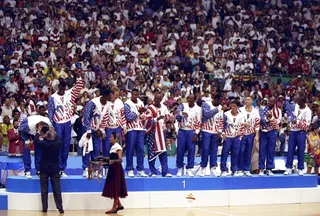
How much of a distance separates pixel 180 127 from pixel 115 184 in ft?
9.47

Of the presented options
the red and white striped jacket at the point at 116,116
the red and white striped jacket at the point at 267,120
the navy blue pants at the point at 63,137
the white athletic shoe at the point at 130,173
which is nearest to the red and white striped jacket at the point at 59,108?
the navy blue pants at the point at 63,137

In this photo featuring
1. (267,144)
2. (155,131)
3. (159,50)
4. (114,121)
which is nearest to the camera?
(114,121)

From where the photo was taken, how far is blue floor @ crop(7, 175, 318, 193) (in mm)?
22500

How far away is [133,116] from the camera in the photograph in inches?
917

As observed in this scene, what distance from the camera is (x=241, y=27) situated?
122ft

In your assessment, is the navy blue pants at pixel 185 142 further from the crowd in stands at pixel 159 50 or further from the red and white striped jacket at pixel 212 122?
the crowd in stands at pixel 159 50

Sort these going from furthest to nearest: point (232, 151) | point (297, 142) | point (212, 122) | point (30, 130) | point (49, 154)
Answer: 1. point (297, 142)
2. point (232, 151)
3. point (212, 122)
4. point (30, 130)
5. point (49, 154)

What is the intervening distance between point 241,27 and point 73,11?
A: 7.38 m

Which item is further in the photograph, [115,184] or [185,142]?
[185,142]

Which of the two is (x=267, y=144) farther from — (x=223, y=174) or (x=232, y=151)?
(x=223, y=174)

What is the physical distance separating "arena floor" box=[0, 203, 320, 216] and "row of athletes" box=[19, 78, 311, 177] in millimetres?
1142

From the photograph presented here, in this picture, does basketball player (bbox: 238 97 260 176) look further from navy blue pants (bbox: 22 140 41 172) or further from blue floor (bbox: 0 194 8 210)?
blue floor (bbox: 0 194 8 210)

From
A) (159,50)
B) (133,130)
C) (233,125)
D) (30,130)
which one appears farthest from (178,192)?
(159,50)

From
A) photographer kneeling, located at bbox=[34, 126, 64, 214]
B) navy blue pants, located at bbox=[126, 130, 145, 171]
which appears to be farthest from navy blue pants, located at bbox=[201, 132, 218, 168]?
photographer kneeling, located at bbox=[34, 126, 64, 214]
